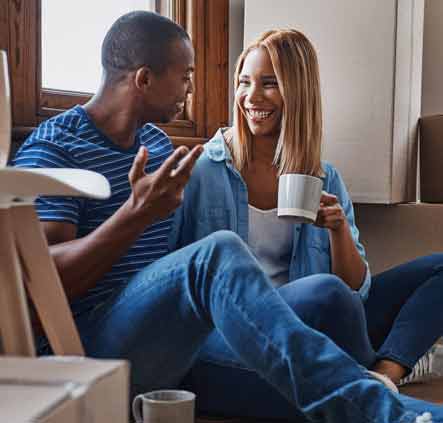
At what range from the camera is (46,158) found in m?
1.42

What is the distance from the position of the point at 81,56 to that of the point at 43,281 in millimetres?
1163

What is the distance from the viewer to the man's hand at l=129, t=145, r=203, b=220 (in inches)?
48.3

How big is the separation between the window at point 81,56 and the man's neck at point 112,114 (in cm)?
27

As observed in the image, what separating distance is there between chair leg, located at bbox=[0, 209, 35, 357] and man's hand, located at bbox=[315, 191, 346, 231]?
32.5 inches

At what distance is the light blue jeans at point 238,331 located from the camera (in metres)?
1.21

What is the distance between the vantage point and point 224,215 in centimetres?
173

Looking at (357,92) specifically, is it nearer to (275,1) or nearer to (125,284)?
(275,1)

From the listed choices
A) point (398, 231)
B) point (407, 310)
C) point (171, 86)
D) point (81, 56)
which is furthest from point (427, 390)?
point (81, 56)

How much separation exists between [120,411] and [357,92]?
139cm

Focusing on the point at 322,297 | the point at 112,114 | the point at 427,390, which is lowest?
the point at 427,390

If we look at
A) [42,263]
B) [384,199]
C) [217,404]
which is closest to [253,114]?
[384,199]

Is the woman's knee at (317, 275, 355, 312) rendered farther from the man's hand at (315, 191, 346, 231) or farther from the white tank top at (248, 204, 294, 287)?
the white tank top at (248, 204, 294, 287)

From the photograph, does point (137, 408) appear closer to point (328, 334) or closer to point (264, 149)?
point (328, 334)

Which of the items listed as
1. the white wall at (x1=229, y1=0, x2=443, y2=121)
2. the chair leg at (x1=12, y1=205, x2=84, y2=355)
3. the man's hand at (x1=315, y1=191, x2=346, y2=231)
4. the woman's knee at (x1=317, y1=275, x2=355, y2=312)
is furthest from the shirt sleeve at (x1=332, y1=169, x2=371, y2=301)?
the chair leg at (x1=12, y1=205, x2=84, y2=355)
